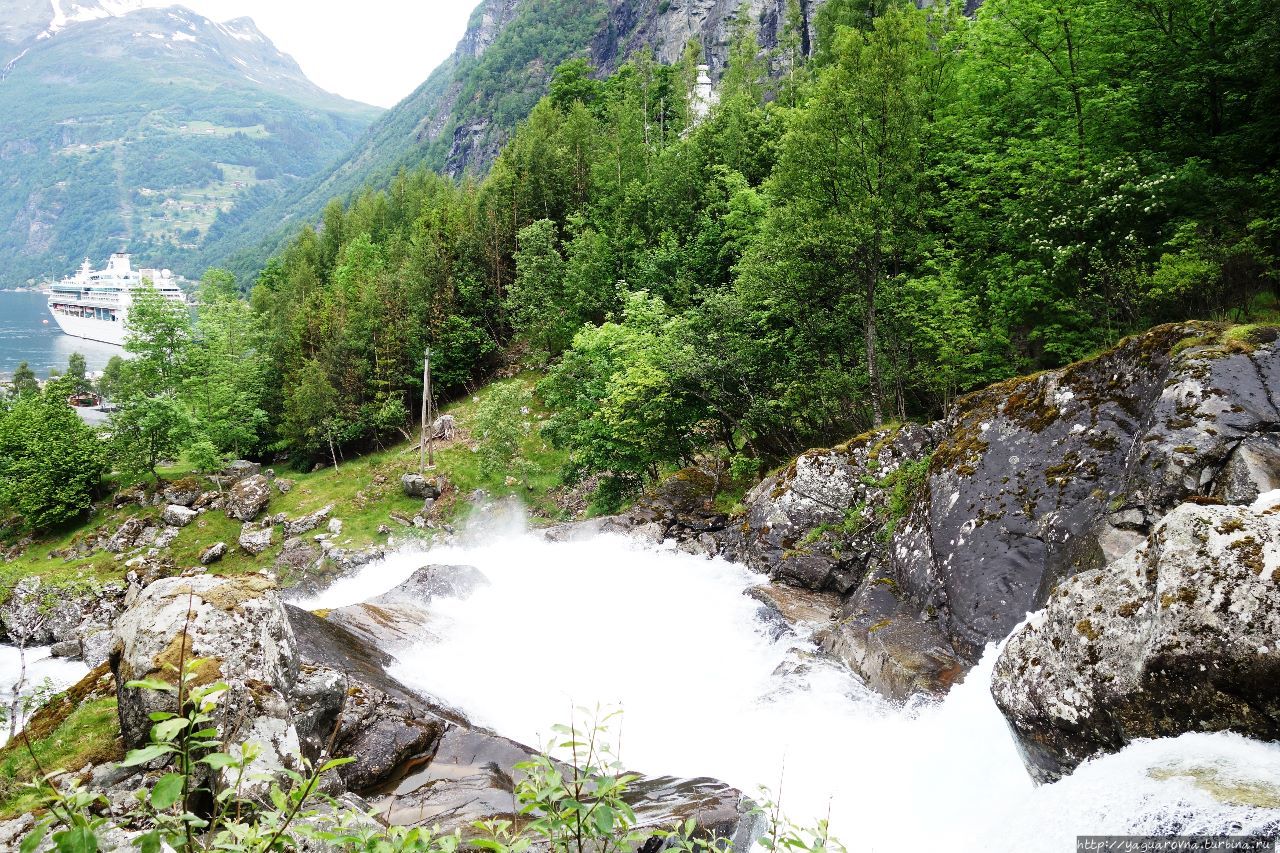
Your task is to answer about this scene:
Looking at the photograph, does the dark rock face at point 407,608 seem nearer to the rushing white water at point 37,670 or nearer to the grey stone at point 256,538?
the rushing white water at point 37,670

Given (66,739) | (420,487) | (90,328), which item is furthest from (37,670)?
(90,328)

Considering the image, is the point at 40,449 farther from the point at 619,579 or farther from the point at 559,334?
the point at 619,579

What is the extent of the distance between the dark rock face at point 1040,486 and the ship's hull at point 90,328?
15308 cm

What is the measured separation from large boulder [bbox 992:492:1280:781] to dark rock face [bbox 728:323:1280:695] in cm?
221

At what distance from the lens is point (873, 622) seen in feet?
39.5

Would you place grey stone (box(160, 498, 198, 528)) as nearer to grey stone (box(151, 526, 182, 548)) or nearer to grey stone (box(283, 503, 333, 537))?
grey stone (box(151, 526, 182, 548))

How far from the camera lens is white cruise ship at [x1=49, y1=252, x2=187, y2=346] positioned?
440ft

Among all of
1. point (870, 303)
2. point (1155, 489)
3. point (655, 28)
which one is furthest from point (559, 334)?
point (655, 28)

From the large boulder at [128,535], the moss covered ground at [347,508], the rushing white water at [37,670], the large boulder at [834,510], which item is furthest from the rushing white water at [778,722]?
the large boulder at [128,535]

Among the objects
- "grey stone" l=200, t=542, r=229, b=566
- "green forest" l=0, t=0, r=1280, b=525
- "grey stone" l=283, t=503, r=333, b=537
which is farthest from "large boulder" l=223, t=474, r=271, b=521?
"grey stone" l=283, t=503, r=333, b=537

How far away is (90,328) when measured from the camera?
140 meters

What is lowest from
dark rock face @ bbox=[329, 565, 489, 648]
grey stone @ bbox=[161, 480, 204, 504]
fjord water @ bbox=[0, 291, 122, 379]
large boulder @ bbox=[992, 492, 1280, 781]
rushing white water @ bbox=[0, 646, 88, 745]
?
fjord water @ bbox=[0, 291, 122, 379]

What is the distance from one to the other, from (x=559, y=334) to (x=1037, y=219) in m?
30.3

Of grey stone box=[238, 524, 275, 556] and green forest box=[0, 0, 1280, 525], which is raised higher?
green forest box=[0, 0, 1280, 525]
